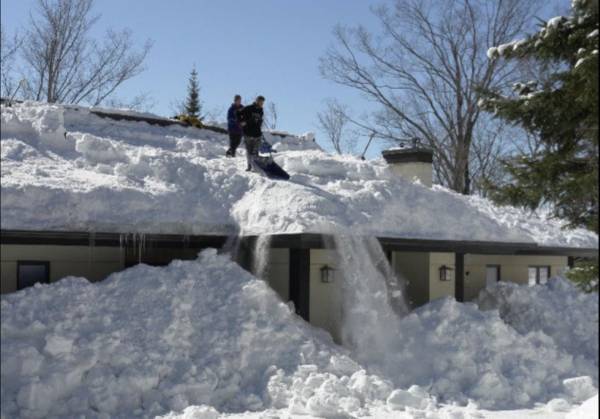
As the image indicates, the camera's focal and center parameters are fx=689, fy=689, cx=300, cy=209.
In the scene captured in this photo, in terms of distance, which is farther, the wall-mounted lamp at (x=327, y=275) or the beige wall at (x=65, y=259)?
the wall-mounted lamp at (x=327, y=275)

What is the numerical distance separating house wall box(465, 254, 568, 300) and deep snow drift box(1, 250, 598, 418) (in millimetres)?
4015

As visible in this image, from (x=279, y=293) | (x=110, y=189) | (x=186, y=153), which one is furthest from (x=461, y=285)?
(x=110, y=189)

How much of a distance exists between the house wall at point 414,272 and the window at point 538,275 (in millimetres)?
4383

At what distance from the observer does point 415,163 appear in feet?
56.3

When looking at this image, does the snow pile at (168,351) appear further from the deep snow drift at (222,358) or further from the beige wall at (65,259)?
the beige wall at (65,259)

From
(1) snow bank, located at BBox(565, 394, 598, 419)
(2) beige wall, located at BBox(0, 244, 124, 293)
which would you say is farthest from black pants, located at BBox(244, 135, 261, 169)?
(1) snow bank, located at BBox(565, 394, 598, 419)

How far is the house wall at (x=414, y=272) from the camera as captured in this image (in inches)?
581

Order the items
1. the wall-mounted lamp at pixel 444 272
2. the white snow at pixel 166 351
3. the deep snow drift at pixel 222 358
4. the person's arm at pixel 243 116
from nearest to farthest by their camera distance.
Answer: the white snow at pixel 166 351
the deep snow drift at pixel 222 358
the person's arm at pixel 243 116
the wall-mounted lamp at pixel 444 272

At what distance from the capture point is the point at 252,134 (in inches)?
556

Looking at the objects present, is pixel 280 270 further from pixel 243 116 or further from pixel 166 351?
pixel 243 116

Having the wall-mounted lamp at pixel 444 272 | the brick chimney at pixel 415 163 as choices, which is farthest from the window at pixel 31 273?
the brick chimney at pixel 415 163

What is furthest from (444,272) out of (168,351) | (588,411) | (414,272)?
(588,411)

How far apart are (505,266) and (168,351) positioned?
1012 centimetres

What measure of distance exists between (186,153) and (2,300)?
6087 millimetres
